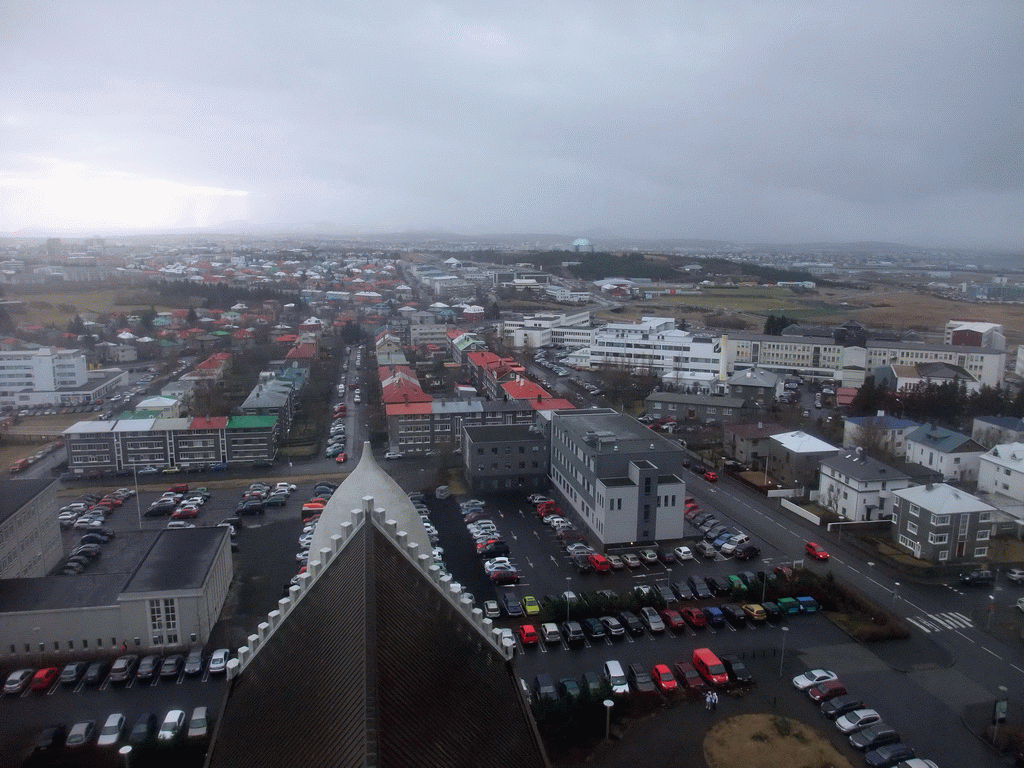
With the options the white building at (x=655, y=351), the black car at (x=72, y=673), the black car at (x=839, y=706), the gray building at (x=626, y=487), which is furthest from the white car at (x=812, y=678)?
the white building at (x=655, y=351)

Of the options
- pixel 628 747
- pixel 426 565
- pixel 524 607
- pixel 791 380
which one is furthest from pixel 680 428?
pixel 426 565

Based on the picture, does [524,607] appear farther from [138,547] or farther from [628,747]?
[138,547]

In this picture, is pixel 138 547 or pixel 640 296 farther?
pixel 640 296

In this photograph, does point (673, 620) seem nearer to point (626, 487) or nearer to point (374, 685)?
point (626, 487)

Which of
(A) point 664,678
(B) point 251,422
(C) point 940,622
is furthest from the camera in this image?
(B) point 251,422

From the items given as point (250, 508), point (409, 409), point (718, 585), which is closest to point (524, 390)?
point (409, 409)

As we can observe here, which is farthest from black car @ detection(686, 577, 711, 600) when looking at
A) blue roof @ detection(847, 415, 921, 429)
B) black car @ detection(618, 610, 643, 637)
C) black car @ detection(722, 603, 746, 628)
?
blue roof @ detection(847, 415, 921, 429)
